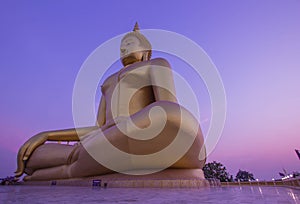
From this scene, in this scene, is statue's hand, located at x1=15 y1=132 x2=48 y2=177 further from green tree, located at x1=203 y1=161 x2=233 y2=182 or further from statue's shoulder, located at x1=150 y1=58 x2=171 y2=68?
green tree, located at x1=203 y1=161 x2=233 y2=182

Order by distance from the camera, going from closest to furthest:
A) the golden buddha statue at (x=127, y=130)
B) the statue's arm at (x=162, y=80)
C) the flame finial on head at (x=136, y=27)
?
the golden buddha statue at (x=127, y=130)
the statue's arm at (x=162, y=80)
the flame finial on head at (x=136, y=27)

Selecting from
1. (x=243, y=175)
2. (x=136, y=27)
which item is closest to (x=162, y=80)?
(x=136, y=27)

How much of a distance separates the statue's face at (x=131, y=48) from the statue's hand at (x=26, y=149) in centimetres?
212

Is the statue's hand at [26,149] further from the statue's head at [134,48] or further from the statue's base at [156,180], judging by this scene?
the statue's head at [134,48]

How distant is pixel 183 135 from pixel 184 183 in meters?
0.59

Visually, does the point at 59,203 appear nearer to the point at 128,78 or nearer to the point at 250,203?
the point at 250,203

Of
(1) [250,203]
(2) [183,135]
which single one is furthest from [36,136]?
(1) [250,203]

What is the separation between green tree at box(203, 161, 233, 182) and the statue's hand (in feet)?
21.1

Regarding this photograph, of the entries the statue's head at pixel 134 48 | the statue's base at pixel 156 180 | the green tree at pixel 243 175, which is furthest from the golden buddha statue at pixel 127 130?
the green tree at pixel 243 175

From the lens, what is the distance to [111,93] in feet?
13.3

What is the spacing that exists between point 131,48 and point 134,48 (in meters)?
0.06

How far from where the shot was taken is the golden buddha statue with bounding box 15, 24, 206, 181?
94.7 inches

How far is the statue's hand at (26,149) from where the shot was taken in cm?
365

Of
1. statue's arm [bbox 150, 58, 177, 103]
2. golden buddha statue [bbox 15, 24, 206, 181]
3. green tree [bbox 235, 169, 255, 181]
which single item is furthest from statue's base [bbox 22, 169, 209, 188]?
green tree [bbox 235, 169, 255, 181]
